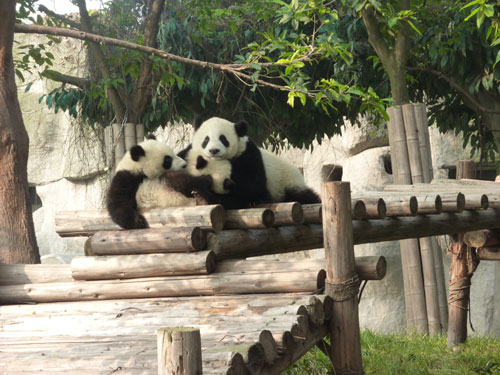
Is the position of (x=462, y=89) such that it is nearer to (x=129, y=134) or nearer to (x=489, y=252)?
(x=489, y=252)

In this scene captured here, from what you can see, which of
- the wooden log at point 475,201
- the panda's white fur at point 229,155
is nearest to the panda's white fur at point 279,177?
the panda's white fur at point 229,155

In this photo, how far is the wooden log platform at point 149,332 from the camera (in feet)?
9.36

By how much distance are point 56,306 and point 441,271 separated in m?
4.55

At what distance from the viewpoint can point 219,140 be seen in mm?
4301

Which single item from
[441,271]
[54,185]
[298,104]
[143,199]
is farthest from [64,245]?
[143,199]

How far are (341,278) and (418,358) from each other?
317 centimetres

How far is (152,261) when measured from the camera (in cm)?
396

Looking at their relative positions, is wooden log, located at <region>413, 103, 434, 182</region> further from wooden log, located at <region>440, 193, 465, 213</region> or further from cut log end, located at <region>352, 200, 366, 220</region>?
cut log end, located at <region>352, 200, 366, 220</region>

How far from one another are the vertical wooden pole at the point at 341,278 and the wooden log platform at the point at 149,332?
9cm

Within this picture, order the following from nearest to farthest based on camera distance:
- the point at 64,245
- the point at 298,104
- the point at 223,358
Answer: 1. the point at 223,358
2. the point at 298,104
3. the point at 64,245

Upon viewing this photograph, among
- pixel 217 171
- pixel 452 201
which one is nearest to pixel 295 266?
pixel 217 171

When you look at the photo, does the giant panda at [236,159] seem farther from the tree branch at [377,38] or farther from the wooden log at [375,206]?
the tree branch at [377,38]

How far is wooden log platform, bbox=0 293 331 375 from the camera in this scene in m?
2.85

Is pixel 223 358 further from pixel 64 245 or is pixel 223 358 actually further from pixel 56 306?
pixel 64 245
